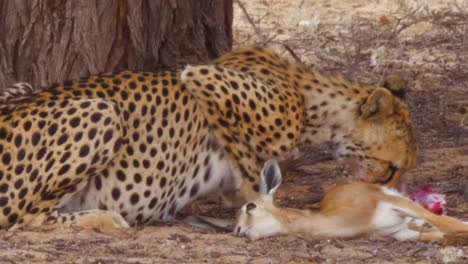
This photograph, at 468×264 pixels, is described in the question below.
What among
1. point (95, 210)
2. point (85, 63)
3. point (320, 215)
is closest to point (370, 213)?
point (320, 215)

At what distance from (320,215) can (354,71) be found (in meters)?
2.52

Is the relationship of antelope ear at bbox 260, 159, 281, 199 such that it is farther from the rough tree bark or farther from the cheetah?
the rough tree bark

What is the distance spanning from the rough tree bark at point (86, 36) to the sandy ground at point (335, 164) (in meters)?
0.91

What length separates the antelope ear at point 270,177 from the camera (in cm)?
418

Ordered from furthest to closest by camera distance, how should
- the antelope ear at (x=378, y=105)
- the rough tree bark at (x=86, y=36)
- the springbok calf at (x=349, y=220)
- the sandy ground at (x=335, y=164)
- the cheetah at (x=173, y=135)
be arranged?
the rough tree bark at (x=86, y=36), the antelope ear at (x=378, y=105), the cheetah at (x=173, y=135), the springbok calf at (x=349, y=220), the sandy ground at (x=335, y=164)

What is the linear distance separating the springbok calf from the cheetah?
38 centimetres

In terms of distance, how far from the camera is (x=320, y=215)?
410cm

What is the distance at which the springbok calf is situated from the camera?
13.0 ft

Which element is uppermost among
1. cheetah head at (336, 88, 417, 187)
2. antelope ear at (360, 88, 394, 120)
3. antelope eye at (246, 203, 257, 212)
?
antelope ear at (360, 88, 394, 120)

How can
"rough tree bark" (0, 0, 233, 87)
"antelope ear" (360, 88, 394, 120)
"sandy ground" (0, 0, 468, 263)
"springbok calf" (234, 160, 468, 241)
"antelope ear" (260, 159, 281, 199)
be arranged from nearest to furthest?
"sandy ground" (0, 0, 468, 263) < "springbok calf" (234, 160, 468, 241) < "antelope ear" (260, 159, 281, 199) < "antelope ear" (360, 88, 394, 120) < "rough tree bark" (0, 0, 233, 87)

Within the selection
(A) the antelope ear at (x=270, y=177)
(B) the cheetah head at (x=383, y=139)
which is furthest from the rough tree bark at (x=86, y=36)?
(A) the antelope ear at (x=270, y=177)

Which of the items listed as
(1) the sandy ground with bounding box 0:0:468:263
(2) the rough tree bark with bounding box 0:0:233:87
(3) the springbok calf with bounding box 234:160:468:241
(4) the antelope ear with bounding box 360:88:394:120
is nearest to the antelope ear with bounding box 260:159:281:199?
(3) the springbok calf with bounding box 234:160:468:241

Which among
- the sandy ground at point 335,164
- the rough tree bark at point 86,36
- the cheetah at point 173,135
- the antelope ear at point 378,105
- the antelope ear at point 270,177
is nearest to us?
the sandy ground at point 335,164

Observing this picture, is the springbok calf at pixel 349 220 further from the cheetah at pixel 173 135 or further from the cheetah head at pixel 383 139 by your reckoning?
the cheetah head at pixel 383 139
